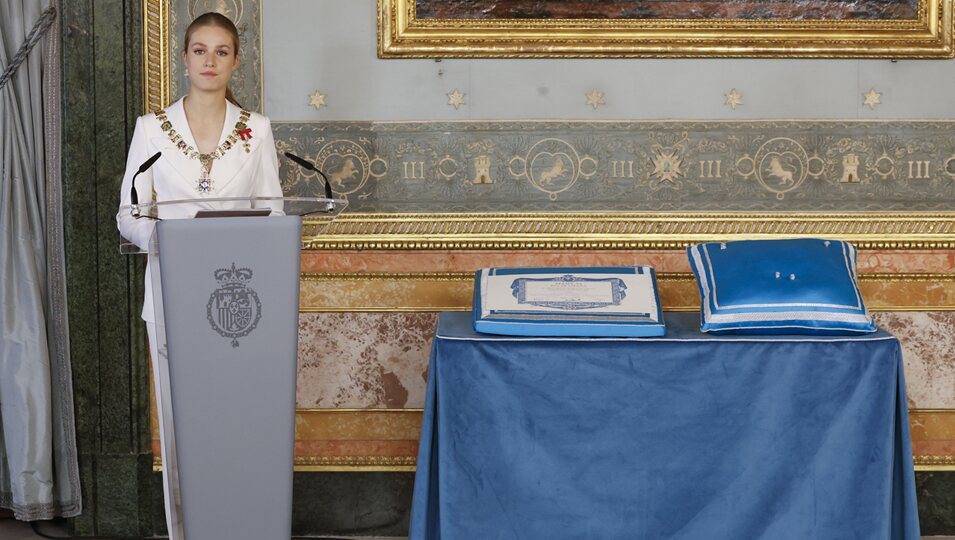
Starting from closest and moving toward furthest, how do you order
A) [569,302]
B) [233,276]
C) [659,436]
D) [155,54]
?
1. [233,276]
2. [659,436]
3. [569,302]
4. [155,54]

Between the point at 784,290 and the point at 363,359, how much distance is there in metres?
1.64

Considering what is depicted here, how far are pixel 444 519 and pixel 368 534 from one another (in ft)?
3.40

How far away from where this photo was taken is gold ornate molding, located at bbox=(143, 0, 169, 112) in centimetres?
372

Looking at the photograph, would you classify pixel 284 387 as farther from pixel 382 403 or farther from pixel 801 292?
pixel 801 292

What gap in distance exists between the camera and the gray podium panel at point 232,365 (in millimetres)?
2604

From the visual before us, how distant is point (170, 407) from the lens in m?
2.79

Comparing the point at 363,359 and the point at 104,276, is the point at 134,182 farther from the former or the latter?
the point at 363,359

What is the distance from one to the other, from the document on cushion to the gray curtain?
174 cm

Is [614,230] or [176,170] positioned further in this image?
[614,230]

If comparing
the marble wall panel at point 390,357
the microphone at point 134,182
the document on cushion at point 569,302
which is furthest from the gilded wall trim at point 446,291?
the microphone at point 134,182

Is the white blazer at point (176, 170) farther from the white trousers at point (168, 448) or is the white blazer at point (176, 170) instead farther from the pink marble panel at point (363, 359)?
the pink marble panel at point (363, 359)

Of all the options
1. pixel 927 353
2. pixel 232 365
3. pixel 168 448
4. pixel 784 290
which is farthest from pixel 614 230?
pixel 168 448

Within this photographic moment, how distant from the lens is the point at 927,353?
12.6 feet

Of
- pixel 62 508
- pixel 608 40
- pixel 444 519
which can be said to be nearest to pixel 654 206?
pixel 608 40
